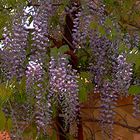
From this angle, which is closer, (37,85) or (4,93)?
(4,93)

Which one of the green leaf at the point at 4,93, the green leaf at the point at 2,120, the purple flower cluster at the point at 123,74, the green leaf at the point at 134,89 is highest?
the purple flower cluster at the point at 123,74

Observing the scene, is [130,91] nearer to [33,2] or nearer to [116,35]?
[116,35]

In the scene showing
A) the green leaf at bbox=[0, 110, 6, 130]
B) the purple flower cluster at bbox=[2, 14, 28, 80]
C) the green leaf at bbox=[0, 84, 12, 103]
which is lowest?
the green leaf at bbox=[0, 110, 6, 130]

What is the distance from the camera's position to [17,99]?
2693 millimetres

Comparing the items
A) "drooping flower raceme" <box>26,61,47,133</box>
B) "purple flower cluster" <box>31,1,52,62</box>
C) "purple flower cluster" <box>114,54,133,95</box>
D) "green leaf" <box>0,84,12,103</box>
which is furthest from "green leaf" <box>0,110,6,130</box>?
"purple flower cluster" <box>114,54,133,95</box>

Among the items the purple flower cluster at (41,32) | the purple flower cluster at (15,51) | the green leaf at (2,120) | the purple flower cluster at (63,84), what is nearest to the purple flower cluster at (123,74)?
the purple flower cluster at (63,84)

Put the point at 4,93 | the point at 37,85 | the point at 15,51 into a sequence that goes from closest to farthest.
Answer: the point at 4,93 < the point at 37,85 < the point at 15,51

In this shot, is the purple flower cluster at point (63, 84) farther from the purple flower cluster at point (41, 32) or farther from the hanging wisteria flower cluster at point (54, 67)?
the purple flower cluster at point (41, 32)

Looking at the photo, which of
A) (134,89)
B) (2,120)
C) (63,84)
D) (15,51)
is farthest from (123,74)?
(2,120)

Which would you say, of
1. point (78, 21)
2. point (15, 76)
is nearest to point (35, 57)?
point (15, 76)

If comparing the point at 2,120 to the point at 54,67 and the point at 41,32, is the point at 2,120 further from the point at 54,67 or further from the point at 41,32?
the point at 41,32

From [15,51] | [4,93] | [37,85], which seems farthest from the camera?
[15,51]

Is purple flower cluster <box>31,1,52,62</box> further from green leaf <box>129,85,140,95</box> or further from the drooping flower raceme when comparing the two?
green leaf <box>129,85,140,95</box>

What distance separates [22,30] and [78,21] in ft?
1.16
